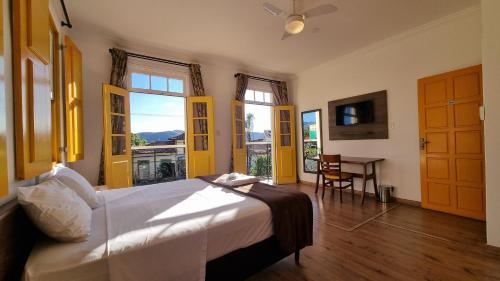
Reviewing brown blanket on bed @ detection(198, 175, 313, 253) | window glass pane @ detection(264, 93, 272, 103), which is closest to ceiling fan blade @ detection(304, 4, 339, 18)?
brown blanket on bed @ detection(198, 175, 313, 253)

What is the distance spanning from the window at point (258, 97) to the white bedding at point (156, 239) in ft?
11.6

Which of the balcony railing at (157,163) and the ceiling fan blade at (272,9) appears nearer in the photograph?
the ceiling fan blade at (272,9)

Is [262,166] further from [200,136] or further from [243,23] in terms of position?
[243,23]

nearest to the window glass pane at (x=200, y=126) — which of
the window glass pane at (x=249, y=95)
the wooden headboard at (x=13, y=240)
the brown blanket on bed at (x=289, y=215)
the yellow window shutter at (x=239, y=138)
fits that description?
the yellow window shutter at (x=239, y=138)

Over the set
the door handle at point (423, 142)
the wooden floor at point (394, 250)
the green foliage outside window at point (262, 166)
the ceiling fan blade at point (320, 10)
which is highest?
the ceiling fan blade at point (320, 10)

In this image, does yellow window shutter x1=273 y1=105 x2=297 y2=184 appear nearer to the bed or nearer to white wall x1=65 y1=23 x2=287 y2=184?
white wall x1=65 y1=23 x2=287 y2=184

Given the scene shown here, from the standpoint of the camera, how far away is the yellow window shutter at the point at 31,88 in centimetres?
120

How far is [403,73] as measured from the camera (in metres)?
3.55

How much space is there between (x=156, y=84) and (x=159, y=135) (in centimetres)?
186

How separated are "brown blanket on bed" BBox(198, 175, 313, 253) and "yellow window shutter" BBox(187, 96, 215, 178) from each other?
2242 mm

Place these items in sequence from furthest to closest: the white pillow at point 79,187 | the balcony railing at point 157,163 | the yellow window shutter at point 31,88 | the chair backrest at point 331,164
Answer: the balcony railing at point 157,163 → the chair backrest at point 331,164 → the white pillow at point 79,187 → the yellow window shutter at point 31,88

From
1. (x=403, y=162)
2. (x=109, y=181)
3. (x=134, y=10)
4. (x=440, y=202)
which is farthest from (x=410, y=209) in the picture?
(x=134, y=10)

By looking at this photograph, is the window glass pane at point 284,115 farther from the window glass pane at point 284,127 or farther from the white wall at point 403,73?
the white wall at point 403,73

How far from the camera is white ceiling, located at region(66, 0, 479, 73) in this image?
8.78 feet
